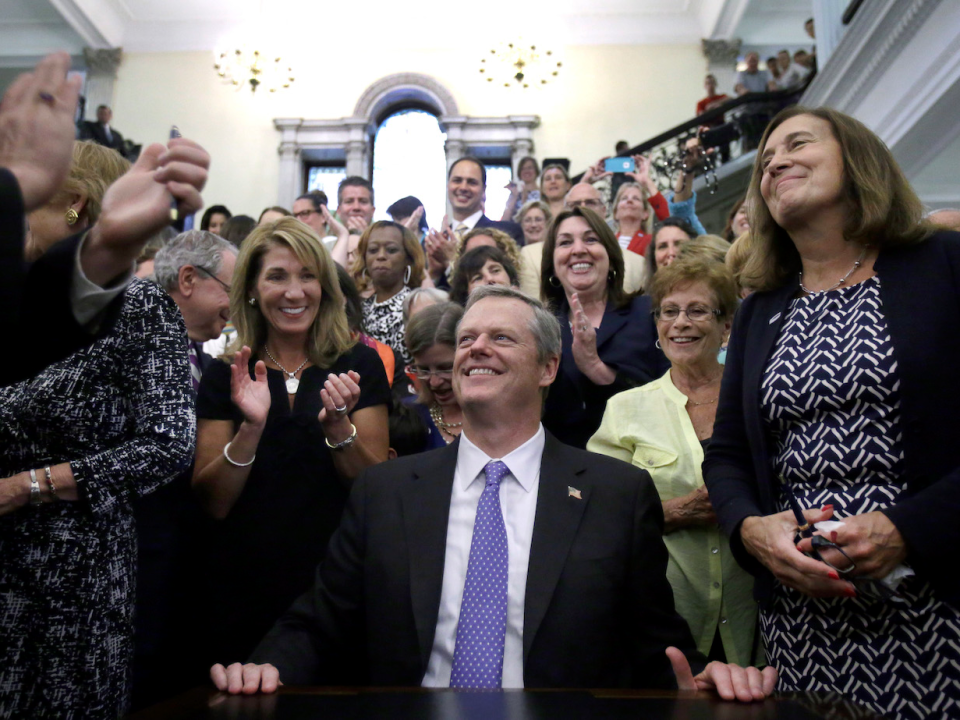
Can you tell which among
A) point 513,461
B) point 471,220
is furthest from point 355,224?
point 513,461

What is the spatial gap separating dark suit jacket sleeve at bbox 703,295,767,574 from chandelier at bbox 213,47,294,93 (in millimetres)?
12632

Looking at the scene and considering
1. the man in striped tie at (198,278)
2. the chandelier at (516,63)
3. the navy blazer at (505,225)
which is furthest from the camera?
→ the chandelier at (516,63)

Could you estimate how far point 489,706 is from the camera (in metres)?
1.14

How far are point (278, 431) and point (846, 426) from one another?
1498 mm

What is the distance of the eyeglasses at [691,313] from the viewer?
2.73 m

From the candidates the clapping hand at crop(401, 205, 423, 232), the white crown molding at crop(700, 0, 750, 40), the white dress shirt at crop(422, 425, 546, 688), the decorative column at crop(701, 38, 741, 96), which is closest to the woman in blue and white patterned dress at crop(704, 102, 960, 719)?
the white dress shirt at crop(422, 425, 546, 688)

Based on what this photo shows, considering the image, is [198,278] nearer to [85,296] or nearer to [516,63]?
[85,296]

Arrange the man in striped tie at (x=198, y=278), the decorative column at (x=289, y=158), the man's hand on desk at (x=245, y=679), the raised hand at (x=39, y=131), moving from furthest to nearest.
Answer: the decorative column at (x=289, y=158) → the man in striped tie at (x=198, y=278) → the man's hand on desk at (x=245, y=679) → the raised hand at (x=39, y=131)

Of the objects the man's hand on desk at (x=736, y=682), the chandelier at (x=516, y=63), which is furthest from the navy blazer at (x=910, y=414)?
the chandelier at (x=516, y=63)

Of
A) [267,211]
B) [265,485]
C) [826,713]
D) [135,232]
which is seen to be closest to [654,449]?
[265,485]

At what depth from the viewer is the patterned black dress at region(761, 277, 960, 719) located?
1.61 m

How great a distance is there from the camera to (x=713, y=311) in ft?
9.04

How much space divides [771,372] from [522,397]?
63 cm

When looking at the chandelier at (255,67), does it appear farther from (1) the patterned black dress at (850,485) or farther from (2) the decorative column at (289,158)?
(1) the patterned black dress at (850,485)
